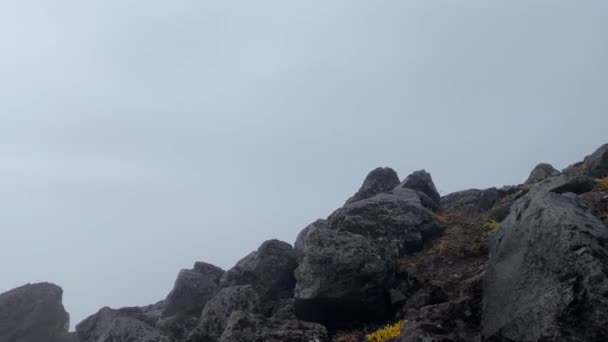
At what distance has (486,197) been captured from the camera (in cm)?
2297

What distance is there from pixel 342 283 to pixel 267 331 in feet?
8.15

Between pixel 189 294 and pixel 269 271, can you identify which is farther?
pixel 189 294

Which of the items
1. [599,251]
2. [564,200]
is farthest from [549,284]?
[564,200]

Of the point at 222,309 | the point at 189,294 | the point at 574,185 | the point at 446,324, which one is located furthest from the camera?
the point at 189,294

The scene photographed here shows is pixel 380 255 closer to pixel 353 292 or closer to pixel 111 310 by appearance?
pixel 353 292

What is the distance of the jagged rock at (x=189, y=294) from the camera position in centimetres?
1997

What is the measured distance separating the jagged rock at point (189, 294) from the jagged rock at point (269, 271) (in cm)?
132

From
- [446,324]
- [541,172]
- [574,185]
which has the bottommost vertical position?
[446,324]

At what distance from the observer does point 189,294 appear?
20156mm

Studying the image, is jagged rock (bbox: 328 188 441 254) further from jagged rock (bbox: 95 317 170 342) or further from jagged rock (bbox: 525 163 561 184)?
jagged rock (bbox: 525 163 561 184)

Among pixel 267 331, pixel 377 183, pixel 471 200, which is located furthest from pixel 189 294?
pixel 471 200

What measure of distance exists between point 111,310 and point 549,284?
17.3 meters

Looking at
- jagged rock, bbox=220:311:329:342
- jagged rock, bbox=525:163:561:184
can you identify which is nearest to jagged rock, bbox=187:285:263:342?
jagged rock, bbox=220:311:329:342

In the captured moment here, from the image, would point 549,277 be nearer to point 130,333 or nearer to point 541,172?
point 130,333
